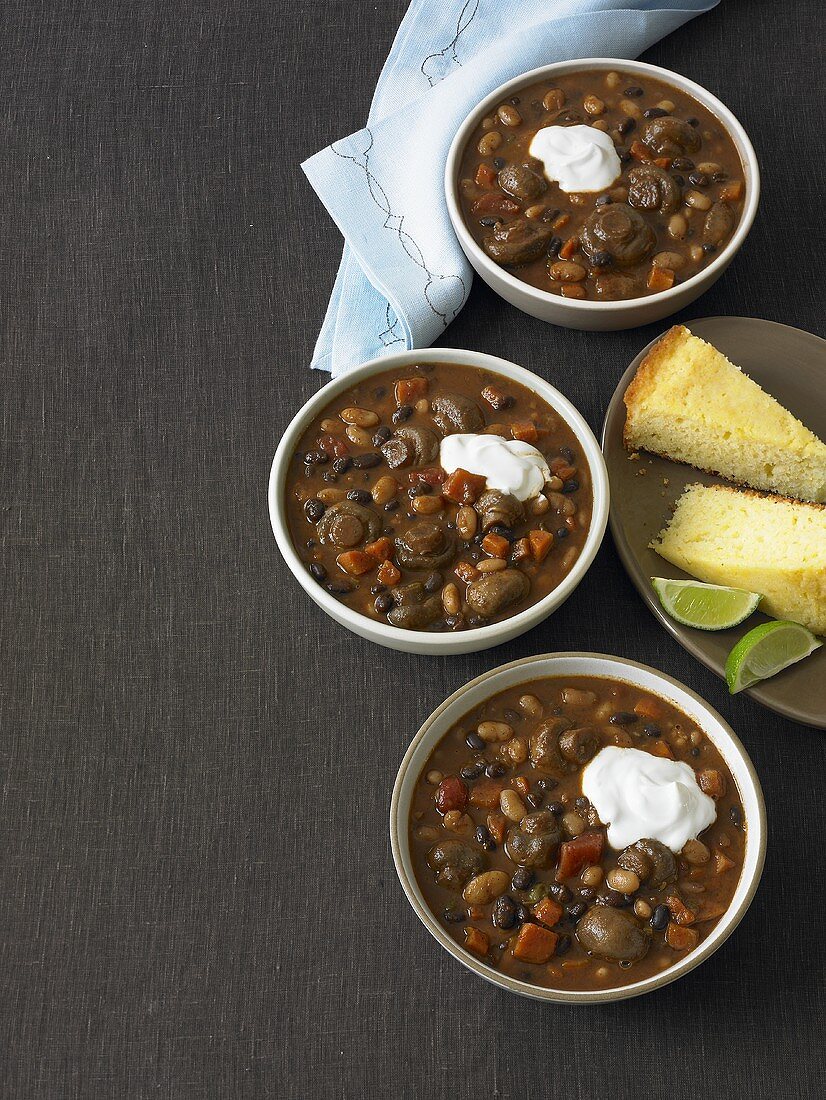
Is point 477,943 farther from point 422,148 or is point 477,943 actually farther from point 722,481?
point 422,148

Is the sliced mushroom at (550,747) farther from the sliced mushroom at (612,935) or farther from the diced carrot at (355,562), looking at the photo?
the diced carrot at (355,562)

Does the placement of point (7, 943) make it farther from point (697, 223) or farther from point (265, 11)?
point (265, 11)

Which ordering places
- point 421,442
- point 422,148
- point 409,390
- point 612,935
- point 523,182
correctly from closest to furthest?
1. point 612,935
2. point 421,442
3. point 409,390
4. point 523,182
5. point 422,148

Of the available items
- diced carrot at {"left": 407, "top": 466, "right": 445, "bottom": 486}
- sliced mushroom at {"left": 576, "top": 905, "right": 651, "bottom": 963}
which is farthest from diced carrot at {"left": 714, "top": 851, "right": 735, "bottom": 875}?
diced carrot at {"left": 407, "top": 466, "right": 445, "bottom": 486}

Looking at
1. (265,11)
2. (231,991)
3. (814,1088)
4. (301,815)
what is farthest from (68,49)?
(814,1088)

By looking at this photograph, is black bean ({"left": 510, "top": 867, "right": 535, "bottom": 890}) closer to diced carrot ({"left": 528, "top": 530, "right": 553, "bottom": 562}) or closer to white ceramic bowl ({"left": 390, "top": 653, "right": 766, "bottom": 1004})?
white ceramic bowl ({"left": 390, "top": 653, "right": 766, "bottom": 1004})

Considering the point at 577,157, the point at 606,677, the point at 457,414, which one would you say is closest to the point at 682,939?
the point at 606,677
